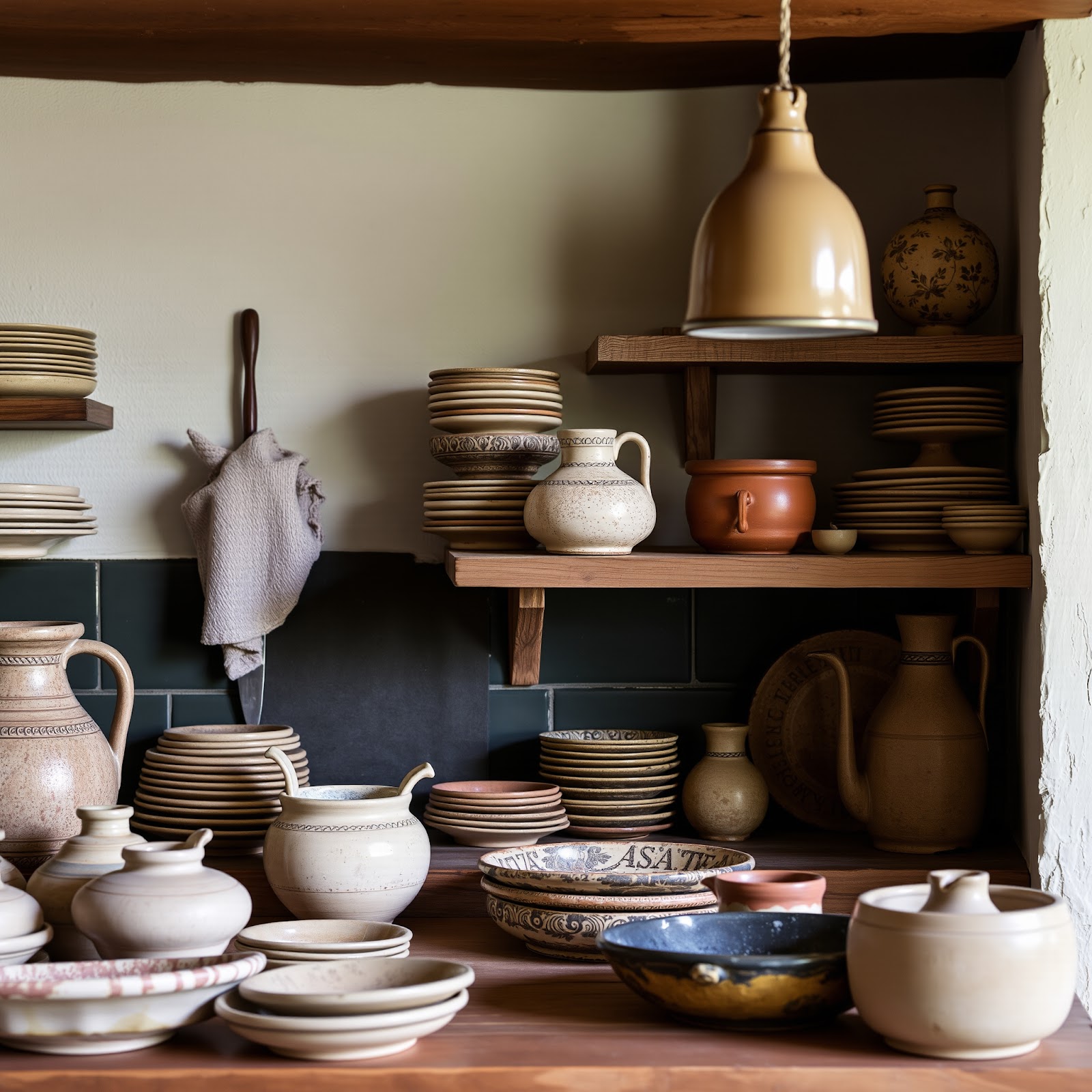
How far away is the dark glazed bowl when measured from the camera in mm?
1494

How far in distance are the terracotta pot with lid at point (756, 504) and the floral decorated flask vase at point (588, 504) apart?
119mm

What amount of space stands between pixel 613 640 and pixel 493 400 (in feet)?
1.77

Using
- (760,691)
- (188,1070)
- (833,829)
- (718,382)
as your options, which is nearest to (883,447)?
(718,382)

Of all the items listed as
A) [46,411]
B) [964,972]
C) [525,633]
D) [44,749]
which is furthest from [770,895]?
[46,411]

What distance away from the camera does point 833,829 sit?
8.39 feet

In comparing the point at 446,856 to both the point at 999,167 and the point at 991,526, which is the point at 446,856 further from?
the point at 999,167

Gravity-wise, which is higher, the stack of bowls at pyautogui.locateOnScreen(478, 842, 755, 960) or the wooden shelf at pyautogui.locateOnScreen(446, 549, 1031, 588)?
the wooden shelf at pyautogui.locateOnScreen(446, 549, 1031, 588)

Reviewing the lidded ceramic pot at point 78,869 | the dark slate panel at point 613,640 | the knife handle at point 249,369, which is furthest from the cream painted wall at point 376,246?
the lidded ceramic pot at point 78,869

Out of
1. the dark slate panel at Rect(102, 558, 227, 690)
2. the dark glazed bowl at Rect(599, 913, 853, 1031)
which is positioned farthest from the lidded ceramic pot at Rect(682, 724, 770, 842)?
the dark slate panel at Rect(102, 558, 227, 690)

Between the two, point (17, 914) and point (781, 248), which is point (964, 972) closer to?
point (781, 248)

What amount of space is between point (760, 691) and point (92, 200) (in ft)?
5.05

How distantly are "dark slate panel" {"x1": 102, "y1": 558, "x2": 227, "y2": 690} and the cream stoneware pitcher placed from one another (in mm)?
575

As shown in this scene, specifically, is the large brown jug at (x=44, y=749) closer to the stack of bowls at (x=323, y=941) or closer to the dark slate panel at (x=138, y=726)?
the dark slate panel at (x=138, y=726)

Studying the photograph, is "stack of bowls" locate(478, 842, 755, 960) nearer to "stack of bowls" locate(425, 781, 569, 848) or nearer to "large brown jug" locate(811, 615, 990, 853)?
"stack of bowls" locate(425, 781, 569, 848)
